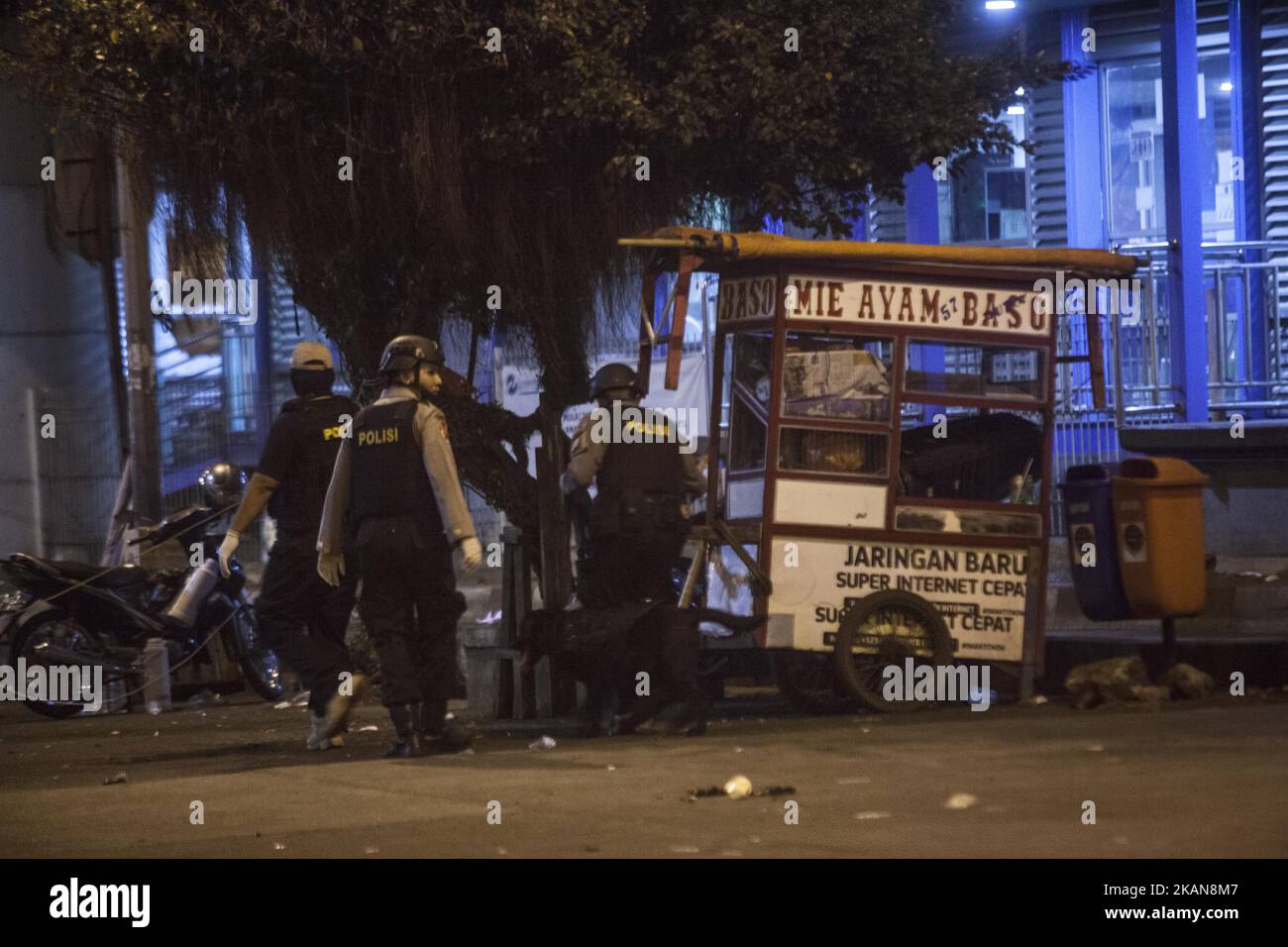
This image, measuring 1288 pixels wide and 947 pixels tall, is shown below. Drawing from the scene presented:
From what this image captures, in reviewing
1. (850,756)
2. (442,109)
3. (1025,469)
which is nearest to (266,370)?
(442,109)

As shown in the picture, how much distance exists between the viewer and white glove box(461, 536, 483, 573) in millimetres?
8305

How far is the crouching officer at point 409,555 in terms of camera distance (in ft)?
28.7

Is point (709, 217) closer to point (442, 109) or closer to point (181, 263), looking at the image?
point (442, 109)

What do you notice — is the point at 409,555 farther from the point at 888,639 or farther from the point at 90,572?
the point at 90,572

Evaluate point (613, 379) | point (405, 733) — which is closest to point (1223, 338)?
point (613, 379)

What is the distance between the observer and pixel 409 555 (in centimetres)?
873

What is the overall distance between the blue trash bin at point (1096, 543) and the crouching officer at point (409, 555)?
11.8 feet

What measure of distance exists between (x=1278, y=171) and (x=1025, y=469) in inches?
278

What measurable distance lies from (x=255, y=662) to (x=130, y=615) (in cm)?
92

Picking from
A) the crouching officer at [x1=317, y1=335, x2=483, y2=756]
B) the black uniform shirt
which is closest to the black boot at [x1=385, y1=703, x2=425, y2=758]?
the crouching officer at [x1=317, y1=335, x2=483, y2=756]

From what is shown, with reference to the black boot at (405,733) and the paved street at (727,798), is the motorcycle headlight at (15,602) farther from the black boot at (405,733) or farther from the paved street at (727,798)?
the black boot at (405,733)

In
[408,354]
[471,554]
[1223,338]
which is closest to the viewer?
[471,554]

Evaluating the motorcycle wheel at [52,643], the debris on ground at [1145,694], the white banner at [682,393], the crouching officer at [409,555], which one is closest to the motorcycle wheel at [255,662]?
A: the motorcycle wheel at [52,643]

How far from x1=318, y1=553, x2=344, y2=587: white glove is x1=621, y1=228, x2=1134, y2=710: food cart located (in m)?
1.83
